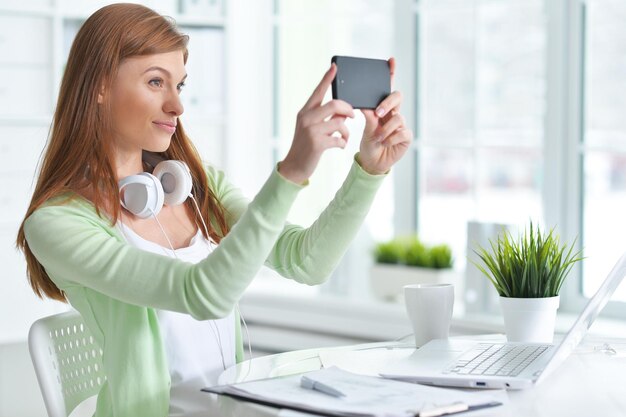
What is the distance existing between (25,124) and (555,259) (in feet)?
6.70

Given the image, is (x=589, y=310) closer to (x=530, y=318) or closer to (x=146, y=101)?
(x=530, y=318)

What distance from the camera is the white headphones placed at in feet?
5.84

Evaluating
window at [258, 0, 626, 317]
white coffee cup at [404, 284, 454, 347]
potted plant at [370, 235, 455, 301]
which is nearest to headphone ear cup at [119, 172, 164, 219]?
white coffee cup at [404, 284, 454, 347]

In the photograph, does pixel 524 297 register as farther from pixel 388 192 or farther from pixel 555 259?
pixel 388 192

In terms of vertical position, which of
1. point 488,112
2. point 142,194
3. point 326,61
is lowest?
point 142,194

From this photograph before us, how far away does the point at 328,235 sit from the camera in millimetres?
1874

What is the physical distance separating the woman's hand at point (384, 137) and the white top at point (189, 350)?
0.39 meters

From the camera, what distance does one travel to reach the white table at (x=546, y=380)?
1.37m

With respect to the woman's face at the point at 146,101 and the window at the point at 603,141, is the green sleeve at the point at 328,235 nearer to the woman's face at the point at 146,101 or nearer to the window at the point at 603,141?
the woman's face at the point at 146,101

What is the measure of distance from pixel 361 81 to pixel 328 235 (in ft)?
1.18

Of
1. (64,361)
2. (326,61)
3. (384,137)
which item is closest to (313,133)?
(384,137)

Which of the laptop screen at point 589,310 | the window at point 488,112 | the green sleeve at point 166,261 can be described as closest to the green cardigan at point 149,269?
the green sleeve at point 166,261

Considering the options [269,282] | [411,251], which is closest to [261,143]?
[269,282]

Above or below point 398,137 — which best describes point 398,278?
below
